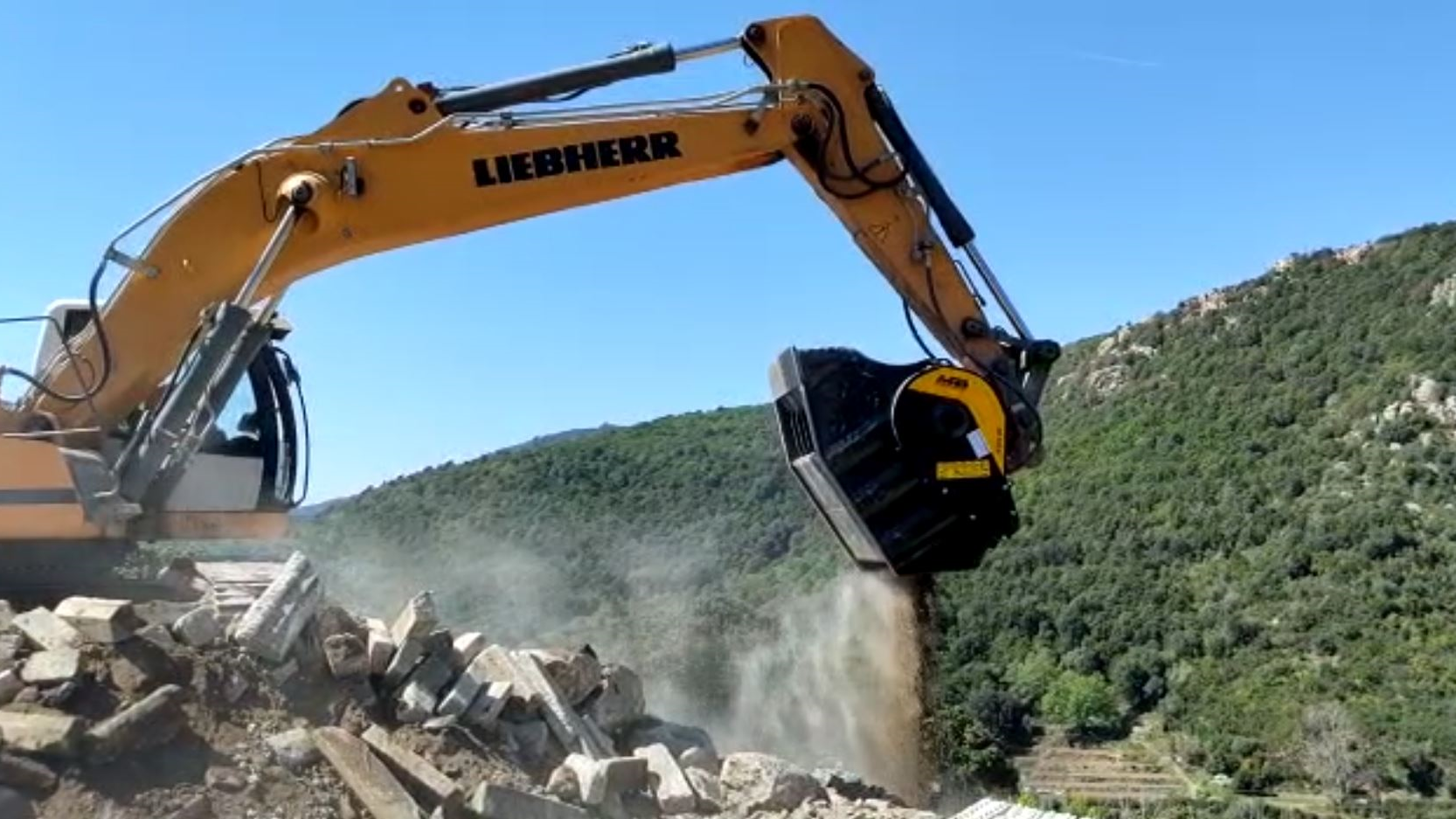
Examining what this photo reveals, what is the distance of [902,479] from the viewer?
251 inches

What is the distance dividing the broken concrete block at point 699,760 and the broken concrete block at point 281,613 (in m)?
2.18

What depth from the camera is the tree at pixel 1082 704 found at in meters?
44.6

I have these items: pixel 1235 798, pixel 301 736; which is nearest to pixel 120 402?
pixel 301 736

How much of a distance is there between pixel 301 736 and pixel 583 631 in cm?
1112

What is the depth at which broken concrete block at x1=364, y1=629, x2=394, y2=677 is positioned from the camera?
24.5 ft

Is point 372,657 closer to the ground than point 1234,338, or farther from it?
closer to the ground

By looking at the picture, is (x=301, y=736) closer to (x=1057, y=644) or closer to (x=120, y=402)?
(x=120, y=402)

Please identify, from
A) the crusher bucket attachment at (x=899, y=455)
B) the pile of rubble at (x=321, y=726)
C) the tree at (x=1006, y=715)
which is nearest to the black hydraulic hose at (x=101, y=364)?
the pile of rubble at (x=321, y=726)

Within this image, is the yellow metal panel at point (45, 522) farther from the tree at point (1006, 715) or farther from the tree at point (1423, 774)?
the tree at point (1423, 774)

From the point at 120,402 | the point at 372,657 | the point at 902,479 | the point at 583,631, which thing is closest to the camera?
the point at 902,479

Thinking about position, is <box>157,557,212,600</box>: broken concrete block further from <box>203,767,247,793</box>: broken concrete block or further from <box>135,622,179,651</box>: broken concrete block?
<box>203,767,247,793</box>: broken concrete block

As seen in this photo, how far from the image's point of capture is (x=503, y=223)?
688cm

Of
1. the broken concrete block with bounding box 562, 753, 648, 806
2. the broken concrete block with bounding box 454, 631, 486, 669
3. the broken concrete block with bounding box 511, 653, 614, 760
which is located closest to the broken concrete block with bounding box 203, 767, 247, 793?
the broken concrete block with bounding box 562, 753, 648, 806

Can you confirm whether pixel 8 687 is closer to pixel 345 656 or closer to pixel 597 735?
pixel 345 656
